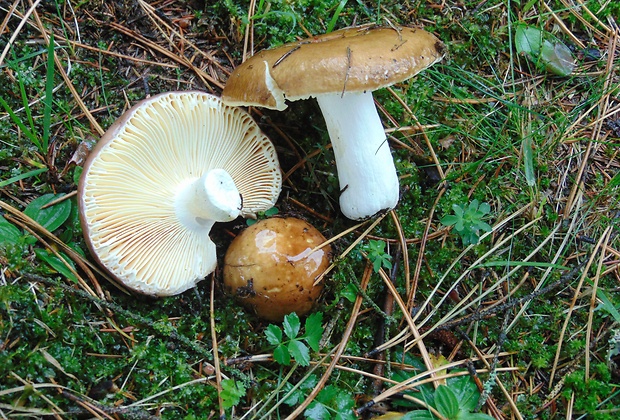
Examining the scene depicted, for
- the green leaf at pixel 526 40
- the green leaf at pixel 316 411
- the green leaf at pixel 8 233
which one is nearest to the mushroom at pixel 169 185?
the green leaf at pixel 8 233

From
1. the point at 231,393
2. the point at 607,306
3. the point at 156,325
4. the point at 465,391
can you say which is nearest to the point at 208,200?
the point at 156,325

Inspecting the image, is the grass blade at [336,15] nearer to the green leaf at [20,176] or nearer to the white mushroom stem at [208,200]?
the white mushroom stem at [208,200]

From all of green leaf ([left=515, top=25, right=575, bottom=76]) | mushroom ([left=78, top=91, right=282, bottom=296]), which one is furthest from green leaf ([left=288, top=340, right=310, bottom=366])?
green leaf ([left=515, top=25, right=575, bottom=76])

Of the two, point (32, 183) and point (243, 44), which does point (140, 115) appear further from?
point (243, 44)

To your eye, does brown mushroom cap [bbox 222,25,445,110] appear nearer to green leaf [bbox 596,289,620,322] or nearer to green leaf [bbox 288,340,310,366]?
green leaf [bbox 288,340,310,366]

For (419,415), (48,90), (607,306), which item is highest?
(48,90)

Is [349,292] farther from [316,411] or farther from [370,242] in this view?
[316,411]
